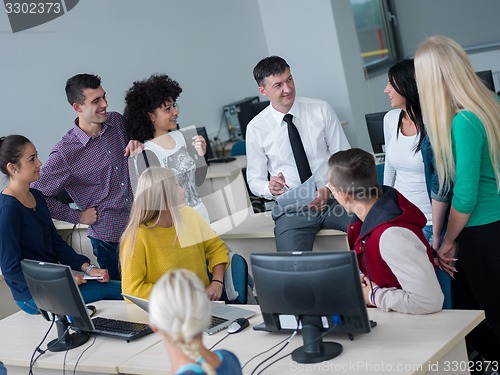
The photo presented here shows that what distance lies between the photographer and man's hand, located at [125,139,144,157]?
4164 millimetres

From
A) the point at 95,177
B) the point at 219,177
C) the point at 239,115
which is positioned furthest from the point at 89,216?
the point at 239,115

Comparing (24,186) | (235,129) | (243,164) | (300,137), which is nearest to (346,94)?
(235,129)

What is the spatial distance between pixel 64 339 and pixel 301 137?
72.1 inches

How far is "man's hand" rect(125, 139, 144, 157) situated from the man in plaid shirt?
0.03 meters

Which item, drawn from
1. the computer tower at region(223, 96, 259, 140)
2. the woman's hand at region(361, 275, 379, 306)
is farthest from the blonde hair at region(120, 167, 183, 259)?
the computer tower at region(223, 96, 259, 140)

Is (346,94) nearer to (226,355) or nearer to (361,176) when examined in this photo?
(361,176)

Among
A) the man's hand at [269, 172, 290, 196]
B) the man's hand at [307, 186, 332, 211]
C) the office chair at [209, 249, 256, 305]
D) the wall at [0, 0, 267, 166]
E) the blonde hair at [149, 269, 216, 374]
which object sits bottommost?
the office chair at [209, 249, 256, 305]

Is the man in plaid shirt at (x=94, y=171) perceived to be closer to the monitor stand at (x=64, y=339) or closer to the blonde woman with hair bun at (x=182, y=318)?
the monitor stand at (x=64, y=339)

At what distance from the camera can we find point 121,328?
11.0ft

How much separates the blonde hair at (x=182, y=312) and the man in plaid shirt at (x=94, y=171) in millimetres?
2298

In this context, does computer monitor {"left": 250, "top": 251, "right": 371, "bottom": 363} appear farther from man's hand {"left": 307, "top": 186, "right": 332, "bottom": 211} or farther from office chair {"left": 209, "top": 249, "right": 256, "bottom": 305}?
man's hand {"left": 307, "top": 186, "right": 332, "bottom": 211}

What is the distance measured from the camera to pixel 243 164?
6.39 meters

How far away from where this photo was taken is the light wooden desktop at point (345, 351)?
8.16 feet

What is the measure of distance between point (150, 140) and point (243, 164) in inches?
87.1
